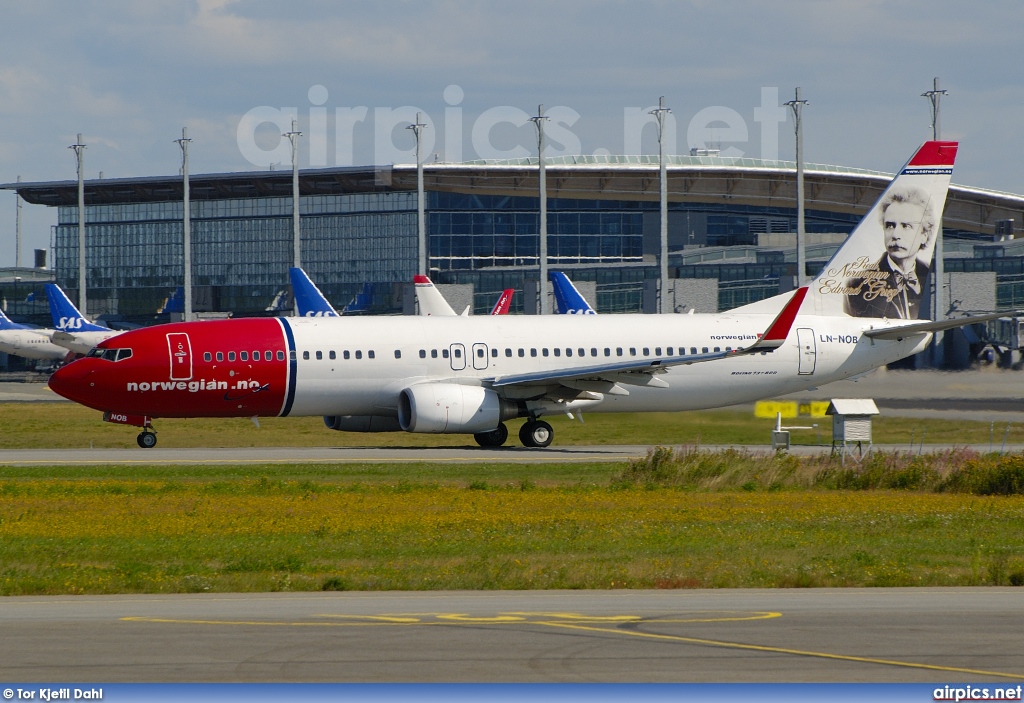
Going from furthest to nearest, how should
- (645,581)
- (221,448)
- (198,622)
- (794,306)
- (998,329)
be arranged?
(998,329) < (221,448) < (794,306) < (645,581) < (198,622)

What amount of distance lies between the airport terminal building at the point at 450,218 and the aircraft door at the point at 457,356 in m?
67.8

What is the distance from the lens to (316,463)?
36.0 meters

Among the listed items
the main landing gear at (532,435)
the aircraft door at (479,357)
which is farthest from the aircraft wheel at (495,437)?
the aircraft door at (479,357)

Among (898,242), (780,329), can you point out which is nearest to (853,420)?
(780,329)

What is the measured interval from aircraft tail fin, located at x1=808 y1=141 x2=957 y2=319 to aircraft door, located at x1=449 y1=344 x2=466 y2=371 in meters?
12.1

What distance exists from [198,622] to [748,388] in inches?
1229

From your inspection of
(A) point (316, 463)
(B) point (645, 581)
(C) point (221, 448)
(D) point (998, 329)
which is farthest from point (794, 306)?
(D) point (998, 329)

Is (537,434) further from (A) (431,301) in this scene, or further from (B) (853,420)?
(A) (431,301)

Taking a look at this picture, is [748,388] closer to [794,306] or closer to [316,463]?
[794,306]

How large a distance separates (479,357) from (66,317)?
2246 inches

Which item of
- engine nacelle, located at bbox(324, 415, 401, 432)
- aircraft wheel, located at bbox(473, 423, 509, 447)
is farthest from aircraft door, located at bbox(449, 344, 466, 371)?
engine nacelle, located at bbox(324, 415, 401, 432)

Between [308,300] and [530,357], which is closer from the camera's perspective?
[530,357]

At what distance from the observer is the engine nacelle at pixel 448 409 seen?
130ft

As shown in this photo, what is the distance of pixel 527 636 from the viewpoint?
42.6 ft
